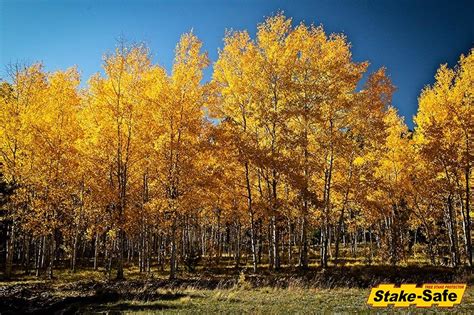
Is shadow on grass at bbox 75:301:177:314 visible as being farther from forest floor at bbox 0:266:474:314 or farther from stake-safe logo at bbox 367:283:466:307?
stake-safe logo at bbox 367:283:466:307

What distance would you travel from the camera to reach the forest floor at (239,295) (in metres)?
10.4

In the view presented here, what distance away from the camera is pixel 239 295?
12914 millimetres

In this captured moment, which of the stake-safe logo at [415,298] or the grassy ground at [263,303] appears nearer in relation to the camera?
the grassy ground at [263,303]

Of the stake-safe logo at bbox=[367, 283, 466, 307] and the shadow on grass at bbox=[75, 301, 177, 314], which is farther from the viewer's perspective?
the shadow on grass at bbox=[75, 301, 177, 314]

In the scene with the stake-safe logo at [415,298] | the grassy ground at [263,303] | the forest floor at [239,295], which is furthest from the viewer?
the forest floor at [239,295]

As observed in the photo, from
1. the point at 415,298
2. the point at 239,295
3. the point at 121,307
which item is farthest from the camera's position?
the point at 239,295

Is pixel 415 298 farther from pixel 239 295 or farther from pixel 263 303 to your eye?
pixel 239 295

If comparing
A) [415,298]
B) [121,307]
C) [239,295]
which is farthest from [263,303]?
[415,298]

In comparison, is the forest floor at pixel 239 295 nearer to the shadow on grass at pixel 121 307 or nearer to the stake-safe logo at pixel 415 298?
the shadow on grass at pixel 121 307

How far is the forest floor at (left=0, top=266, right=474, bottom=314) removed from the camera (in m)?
10.4

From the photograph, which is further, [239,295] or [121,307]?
[239,295]

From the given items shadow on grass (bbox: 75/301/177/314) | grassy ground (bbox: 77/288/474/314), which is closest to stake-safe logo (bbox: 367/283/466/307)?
grassy ground (bbox: 77/288/474/314)

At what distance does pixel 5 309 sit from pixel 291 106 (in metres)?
14.1

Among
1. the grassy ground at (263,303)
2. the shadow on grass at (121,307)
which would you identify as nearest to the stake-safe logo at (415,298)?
the grassy ground at (263,303)
